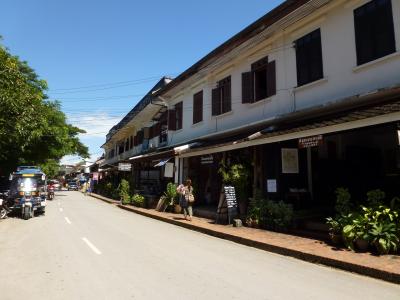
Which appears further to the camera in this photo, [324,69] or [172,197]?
[172,197]

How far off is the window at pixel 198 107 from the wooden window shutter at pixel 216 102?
4.70ft

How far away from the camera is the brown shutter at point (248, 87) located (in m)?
14.3

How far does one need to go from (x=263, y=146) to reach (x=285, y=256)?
541 centimetres

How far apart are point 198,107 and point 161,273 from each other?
13231 millimetres

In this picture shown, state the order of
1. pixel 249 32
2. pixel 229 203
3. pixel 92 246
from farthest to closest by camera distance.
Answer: pixel 249 32
pixel 229 203
pixel 92 246

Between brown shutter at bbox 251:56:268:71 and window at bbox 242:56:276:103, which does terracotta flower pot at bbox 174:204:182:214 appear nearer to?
window at bbox 242:56:276:103

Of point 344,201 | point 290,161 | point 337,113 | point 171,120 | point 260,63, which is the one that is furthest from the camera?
point 171,120

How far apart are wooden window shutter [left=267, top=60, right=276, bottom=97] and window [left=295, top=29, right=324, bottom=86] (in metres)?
1.20

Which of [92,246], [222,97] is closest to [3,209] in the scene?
[92,246]

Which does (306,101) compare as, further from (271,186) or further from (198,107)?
(198,107)

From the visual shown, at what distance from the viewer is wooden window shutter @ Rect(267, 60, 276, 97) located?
1323 centimetres

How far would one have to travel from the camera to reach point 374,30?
31.4 feet

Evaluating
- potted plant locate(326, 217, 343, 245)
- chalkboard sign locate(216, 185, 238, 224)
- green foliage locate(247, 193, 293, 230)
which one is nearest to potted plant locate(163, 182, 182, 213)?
chalkboard sign locate(216, 185, 238, 224)

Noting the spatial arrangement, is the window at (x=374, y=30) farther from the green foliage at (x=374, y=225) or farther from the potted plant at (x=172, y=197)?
the potted plant at (x=172, y=197)
